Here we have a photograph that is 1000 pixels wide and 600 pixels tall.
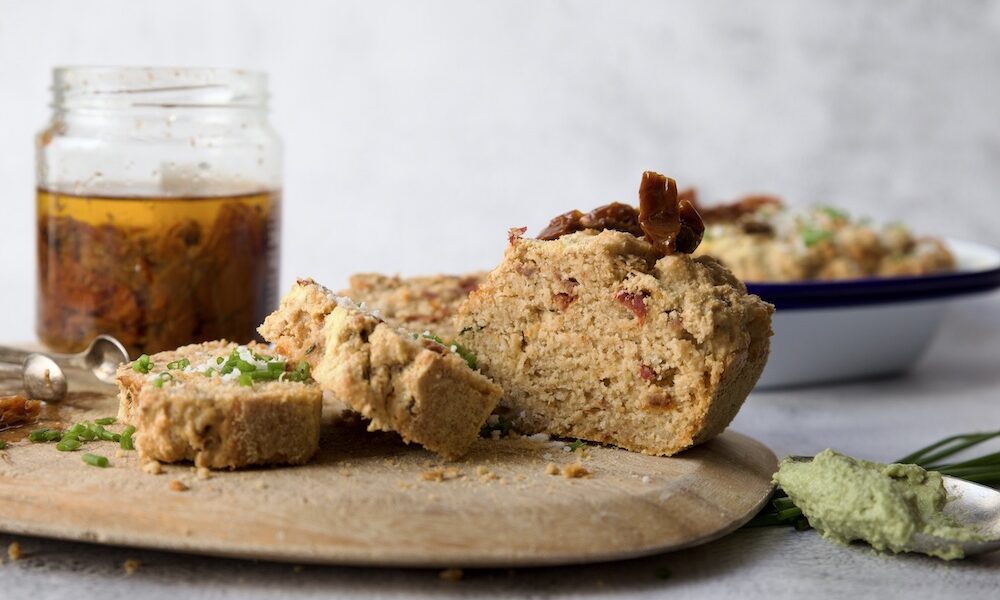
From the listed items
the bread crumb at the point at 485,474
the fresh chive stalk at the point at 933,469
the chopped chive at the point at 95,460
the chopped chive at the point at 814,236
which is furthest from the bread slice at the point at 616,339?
the chopped chive at the point at 814,236

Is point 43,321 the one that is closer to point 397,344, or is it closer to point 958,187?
point 397,344

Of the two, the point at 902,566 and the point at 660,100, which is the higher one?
the point at 660,100

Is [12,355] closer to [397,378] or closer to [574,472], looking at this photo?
[397,378]

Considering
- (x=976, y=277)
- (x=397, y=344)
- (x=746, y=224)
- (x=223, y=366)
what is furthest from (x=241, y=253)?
(x=976, y=277)

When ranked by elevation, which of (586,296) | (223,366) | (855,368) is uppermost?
(586,296)

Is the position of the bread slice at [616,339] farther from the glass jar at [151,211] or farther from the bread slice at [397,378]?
the glass jar at [151,211]

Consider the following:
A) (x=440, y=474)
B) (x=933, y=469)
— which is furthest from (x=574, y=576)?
(x=933, y=469)

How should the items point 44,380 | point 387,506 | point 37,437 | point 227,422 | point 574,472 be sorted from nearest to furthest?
point 387,506 < point 227,422 < point 574,472 < point 37,437 < point 44,380

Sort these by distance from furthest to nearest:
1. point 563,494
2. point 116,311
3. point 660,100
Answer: point 660,100
point 116,311
point 563,494
